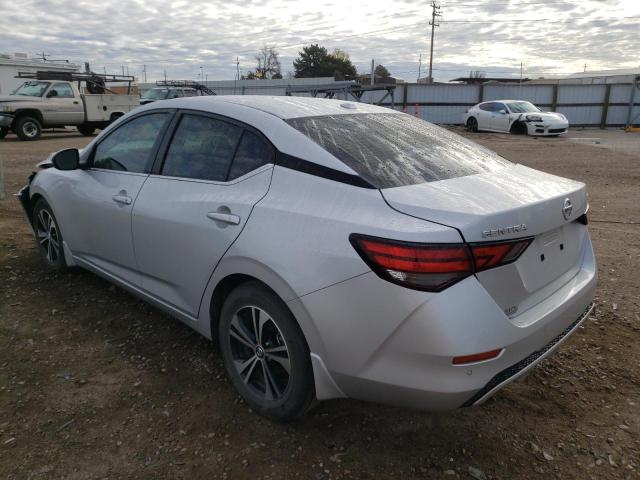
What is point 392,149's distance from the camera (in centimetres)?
271

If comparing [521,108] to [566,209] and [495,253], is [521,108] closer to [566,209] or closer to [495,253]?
[566,209]

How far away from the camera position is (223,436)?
257 centimetres

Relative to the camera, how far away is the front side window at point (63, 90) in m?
18.4

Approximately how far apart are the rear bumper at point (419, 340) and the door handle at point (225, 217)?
1.96 ft

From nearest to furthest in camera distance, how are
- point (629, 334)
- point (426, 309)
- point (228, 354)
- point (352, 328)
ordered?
point (426, 309) → point (352, 328) → point (228, 354) → point (629, 334)

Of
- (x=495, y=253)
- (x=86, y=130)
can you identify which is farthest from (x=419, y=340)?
(x=86, y=130)

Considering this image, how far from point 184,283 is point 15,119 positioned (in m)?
17.9

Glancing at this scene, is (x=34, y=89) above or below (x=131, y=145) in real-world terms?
above

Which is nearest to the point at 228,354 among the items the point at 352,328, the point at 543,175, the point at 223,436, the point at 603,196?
the point at 223,436

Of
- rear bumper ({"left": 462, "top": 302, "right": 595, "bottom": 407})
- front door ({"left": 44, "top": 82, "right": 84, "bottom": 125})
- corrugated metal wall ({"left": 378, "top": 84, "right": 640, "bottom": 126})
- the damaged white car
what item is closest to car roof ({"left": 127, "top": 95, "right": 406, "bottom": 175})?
rear bumper ({"left": 462, "top": 302, "right": 595, "bottom": 407})

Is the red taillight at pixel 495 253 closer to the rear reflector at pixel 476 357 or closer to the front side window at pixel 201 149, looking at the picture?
the rear reflector at pixel 476 357

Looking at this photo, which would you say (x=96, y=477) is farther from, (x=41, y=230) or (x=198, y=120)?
(x=41, y=230)

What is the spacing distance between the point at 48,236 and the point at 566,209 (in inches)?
161

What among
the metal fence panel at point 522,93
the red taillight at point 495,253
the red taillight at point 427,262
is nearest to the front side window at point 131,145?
the red taillight at point 427,262
